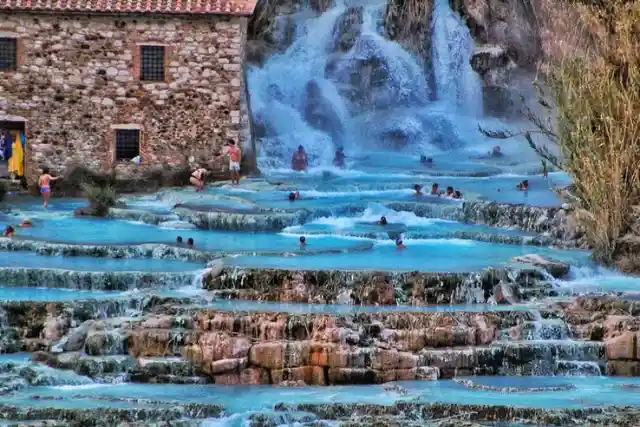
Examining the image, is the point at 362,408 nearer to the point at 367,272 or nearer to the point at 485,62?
the point at 367,272

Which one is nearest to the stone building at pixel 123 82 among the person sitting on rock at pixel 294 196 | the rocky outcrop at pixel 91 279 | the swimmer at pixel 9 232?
the person sitting on rock at pixel 294 196

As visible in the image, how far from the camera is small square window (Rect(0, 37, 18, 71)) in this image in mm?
37094

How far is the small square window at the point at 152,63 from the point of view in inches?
1467

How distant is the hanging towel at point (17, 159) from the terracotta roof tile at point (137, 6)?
3431 millimetres

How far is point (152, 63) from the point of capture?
37.3 metres

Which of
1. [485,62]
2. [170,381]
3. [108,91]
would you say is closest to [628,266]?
[170,381]

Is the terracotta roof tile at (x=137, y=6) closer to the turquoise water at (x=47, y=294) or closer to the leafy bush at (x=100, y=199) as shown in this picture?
the leafy bush at (x=100, y=199)

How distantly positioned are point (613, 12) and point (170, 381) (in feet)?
38.8

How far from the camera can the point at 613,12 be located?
27953 millimetres

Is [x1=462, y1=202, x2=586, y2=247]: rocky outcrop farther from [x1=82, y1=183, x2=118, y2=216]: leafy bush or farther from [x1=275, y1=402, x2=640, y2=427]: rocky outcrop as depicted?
[x1=275, y1=402, x2=640, y2=427]: rocky outcrop

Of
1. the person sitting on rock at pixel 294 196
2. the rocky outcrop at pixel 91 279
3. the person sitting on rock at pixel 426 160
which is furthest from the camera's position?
the person sitting on rock at pixel 426 160

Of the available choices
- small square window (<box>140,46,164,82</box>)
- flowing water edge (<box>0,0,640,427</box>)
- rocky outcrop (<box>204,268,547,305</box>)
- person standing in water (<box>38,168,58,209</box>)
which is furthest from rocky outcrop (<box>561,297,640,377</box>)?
small square window (<box>140,46,164,82</box>)

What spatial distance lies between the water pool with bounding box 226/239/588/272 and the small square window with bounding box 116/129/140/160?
32.8ft

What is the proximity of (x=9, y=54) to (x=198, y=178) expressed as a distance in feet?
19.3
